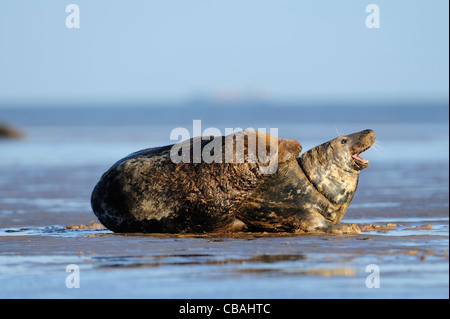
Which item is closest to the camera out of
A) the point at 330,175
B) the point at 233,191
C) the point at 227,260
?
the point at 227,260

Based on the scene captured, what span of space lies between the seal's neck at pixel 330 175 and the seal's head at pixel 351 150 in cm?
3

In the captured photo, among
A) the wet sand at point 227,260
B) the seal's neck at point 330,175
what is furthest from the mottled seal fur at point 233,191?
the wet sand at point 227,260

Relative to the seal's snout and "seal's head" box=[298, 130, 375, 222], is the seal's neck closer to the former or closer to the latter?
"seal's head" box=[298, 130, 375, 222]

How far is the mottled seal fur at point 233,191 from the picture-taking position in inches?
348

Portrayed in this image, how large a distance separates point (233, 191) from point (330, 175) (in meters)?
1.17

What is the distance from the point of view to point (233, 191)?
884 cm

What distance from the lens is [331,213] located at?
9266 mm

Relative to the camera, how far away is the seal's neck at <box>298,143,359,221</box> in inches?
365

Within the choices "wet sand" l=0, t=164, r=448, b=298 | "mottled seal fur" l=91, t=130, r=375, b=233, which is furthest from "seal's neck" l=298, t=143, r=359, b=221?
"wet sand" l=0, t=164, r=448, b=298

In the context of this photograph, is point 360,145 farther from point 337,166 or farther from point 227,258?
point 227,258

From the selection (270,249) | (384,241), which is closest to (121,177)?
(270,249)

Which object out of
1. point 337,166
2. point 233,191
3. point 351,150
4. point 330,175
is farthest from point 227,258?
point 351,150

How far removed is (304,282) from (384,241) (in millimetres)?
2060
